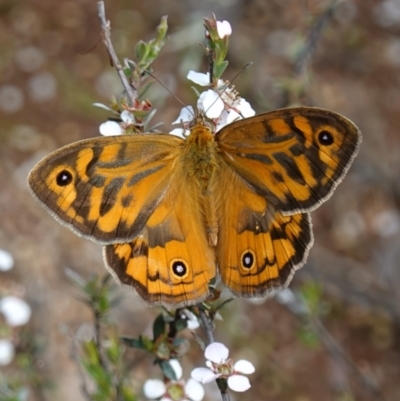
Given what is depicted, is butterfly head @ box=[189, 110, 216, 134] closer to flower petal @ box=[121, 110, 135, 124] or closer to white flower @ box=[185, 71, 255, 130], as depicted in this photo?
white flower @ box=[185, 71, 255, 130]

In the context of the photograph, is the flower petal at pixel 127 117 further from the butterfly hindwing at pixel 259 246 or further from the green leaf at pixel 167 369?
the green leaf at pixel 167 369

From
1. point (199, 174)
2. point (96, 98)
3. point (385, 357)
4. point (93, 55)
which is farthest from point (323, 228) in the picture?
point (199, 174)

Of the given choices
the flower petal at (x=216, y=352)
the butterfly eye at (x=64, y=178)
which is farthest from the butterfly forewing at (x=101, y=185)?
the flower petal at (x=216, y=352)

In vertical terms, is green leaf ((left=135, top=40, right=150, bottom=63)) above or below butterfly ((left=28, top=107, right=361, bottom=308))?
above

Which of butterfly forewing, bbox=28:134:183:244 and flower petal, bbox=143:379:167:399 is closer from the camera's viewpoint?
butterfly forewing, bbox=28:134:183:244

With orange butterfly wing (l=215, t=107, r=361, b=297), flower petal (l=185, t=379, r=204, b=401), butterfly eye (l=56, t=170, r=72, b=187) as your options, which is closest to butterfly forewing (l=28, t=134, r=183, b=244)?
butterfly eye (l=56, t=170, r=72, b=187)

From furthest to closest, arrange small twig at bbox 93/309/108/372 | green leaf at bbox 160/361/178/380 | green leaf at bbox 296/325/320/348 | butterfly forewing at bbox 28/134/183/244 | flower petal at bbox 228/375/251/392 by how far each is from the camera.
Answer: green leaf at bbox 296/325/320/348 < small twig at bbox 93/309/108/372 < green leaf at bbox 160/361/178/380 < butterfly forewing at bbox 28/134/183/244 < flower petal at bbox 228/375/251/392
